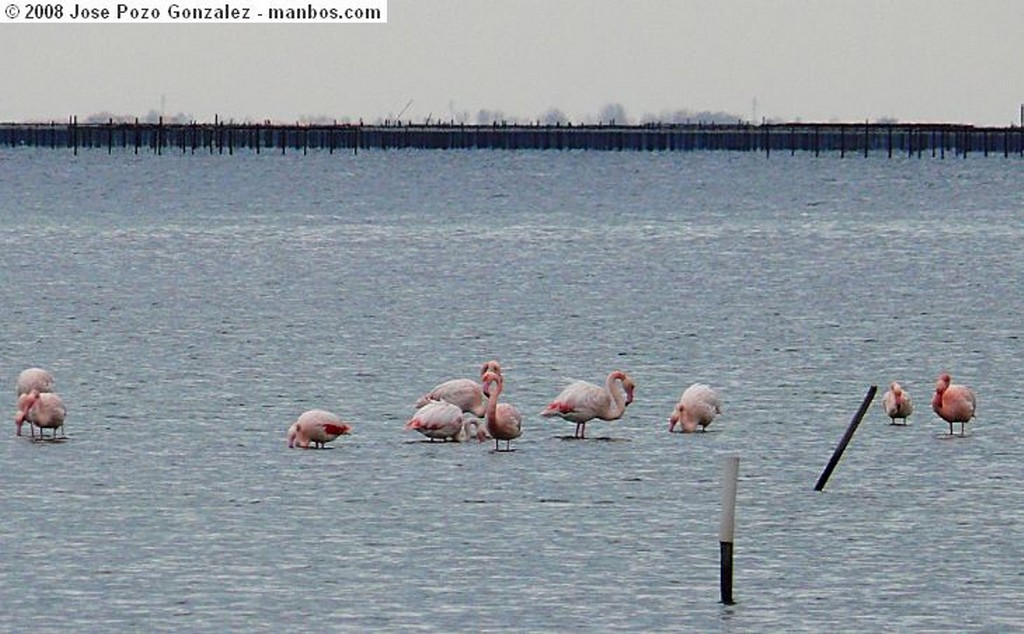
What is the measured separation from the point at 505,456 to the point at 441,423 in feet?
3.24

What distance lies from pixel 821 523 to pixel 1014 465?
5228 millimetres

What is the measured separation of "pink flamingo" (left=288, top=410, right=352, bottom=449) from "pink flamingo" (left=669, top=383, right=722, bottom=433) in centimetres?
485

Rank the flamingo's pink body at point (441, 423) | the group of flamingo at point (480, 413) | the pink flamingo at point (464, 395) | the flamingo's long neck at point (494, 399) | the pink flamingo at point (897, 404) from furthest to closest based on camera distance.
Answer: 1. the pink flamingo at point (897, 404)
2. the pink flamingo at point (464, 395)
3. the flamingo's pink body at point (441, 423)
4. the group of flamingo at point (480, 413)
5. the flamingo's long neck at point (494, 399)

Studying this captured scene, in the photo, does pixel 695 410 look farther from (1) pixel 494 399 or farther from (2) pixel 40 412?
(2) pixel 40 412

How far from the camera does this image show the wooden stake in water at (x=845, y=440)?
25.4 meters

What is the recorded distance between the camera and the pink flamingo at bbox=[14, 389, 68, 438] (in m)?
31.7

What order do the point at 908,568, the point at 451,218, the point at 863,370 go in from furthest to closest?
the point at 451,218 → the point at 863,370 → the point at 908,568

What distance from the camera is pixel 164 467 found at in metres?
30.1

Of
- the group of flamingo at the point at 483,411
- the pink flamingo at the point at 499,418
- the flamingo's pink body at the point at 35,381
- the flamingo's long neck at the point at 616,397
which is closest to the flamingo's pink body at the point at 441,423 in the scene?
the group of flamingo at the point at 483,411

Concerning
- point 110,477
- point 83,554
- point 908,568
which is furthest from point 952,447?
point 83,554

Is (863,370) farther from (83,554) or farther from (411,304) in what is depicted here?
(83,554)

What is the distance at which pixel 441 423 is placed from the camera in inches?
1230

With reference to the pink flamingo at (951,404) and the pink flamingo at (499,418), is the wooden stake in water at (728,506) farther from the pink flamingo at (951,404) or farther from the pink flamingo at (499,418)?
the pink flamingo at (951,404)

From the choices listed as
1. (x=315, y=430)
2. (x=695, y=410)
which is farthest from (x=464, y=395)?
(x=695, y=410)
